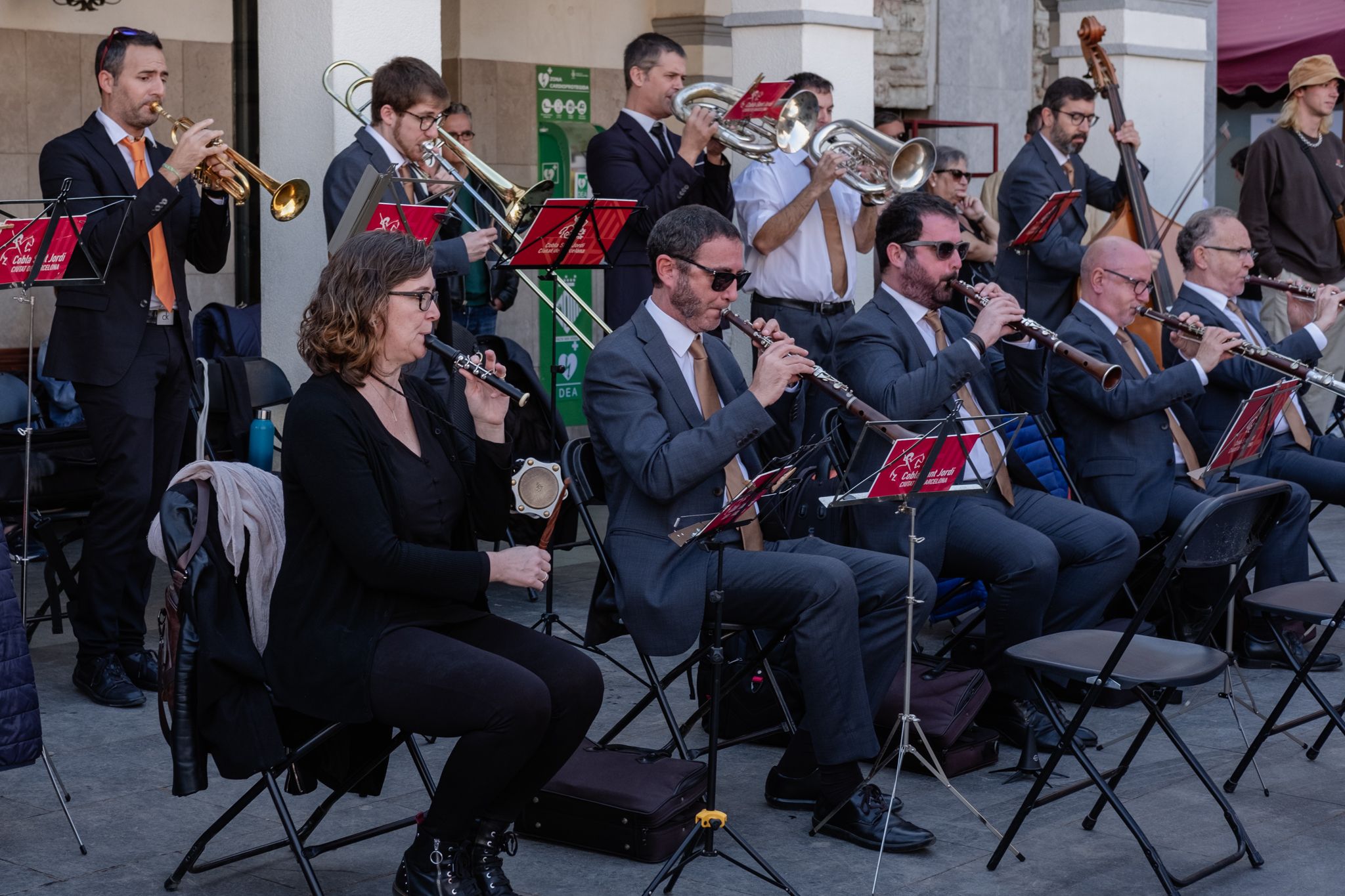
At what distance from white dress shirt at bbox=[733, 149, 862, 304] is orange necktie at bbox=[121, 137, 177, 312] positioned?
2.39 m

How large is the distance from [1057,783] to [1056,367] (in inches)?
62.0

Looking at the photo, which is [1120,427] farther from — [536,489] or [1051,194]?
[536,489]

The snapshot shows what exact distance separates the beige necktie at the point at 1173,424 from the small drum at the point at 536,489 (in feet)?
8.82

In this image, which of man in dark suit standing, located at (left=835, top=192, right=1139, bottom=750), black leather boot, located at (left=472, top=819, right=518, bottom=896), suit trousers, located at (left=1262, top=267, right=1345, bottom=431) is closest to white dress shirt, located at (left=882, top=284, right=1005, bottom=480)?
man in dark suit standing, located at (left=835, top=192, right=1139, bottom=750)

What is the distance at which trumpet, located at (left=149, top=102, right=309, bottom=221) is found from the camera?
574 cm

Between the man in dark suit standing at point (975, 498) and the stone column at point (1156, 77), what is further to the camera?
the stone column at point (1156, 77)

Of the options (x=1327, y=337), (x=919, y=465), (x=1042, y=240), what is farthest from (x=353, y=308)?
(x=1327, y=337)

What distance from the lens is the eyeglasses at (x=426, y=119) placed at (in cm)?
609

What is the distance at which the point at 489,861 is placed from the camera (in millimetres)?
3875

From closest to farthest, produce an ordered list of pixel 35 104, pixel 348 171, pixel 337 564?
pixel 337 564 < pixel 348 171 < pixel 35 104

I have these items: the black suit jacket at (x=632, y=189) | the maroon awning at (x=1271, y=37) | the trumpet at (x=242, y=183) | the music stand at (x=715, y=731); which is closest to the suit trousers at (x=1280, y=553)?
the black suit jacket at (x=632, y=189)

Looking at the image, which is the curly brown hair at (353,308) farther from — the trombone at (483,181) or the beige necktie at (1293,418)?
the beige necktie at (1293,418)

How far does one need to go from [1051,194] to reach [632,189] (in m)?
2.27

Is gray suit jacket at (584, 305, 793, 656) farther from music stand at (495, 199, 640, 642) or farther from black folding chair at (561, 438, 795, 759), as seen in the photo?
music stand at (495, 199, 640, 642)
